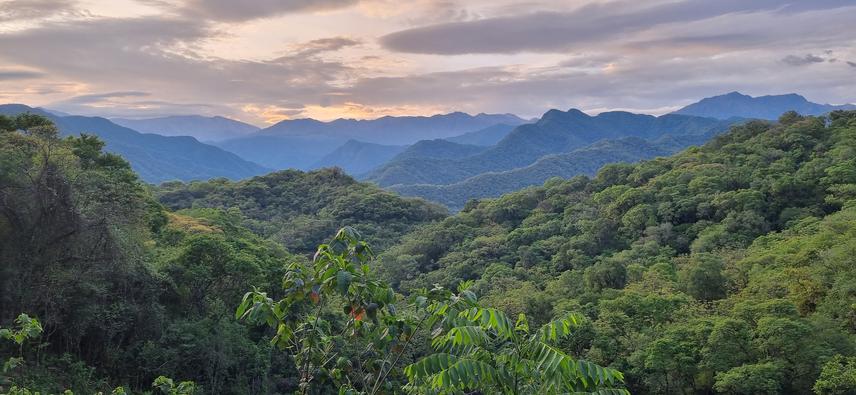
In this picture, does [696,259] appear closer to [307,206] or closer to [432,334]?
[432,334]

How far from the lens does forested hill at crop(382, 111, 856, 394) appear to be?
16484mm

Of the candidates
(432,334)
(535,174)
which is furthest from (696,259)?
(535,174)

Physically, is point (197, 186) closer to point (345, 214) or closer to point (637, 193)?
point (345, 214)

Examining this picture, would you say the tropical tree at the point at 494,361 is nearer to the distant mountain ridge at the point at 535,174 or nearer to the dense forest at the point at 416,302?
the dense forest at the point at 416,302

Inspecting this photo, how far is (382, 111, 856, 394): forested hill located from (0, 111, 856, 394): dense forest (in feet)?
0.36

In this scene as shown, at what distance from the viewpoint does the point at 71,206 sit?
1243cm

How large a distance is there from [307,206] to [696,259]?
49.0m

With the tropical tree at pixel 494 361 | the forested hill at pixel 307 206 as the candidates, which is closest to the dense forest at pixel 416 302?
the tropical tree at pixel 494 361

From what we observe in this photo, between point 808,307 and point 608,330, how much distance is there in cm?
736

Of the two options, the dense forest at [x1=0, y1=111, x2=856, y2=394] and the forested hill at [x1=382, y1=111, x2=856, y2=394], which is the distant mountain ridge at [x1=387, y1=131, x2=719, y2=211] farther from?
the dense forest at [x1=0, y1=111, x2=856, y2=394]

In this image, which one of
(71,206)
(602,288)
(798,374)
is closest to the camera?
(71,206)

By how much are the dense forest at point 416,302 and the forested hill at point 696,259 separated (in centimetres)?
11

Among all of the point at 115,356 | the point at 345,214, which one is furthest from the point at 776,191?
the point at 345,214

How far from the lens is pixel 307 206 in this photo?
66.9m
